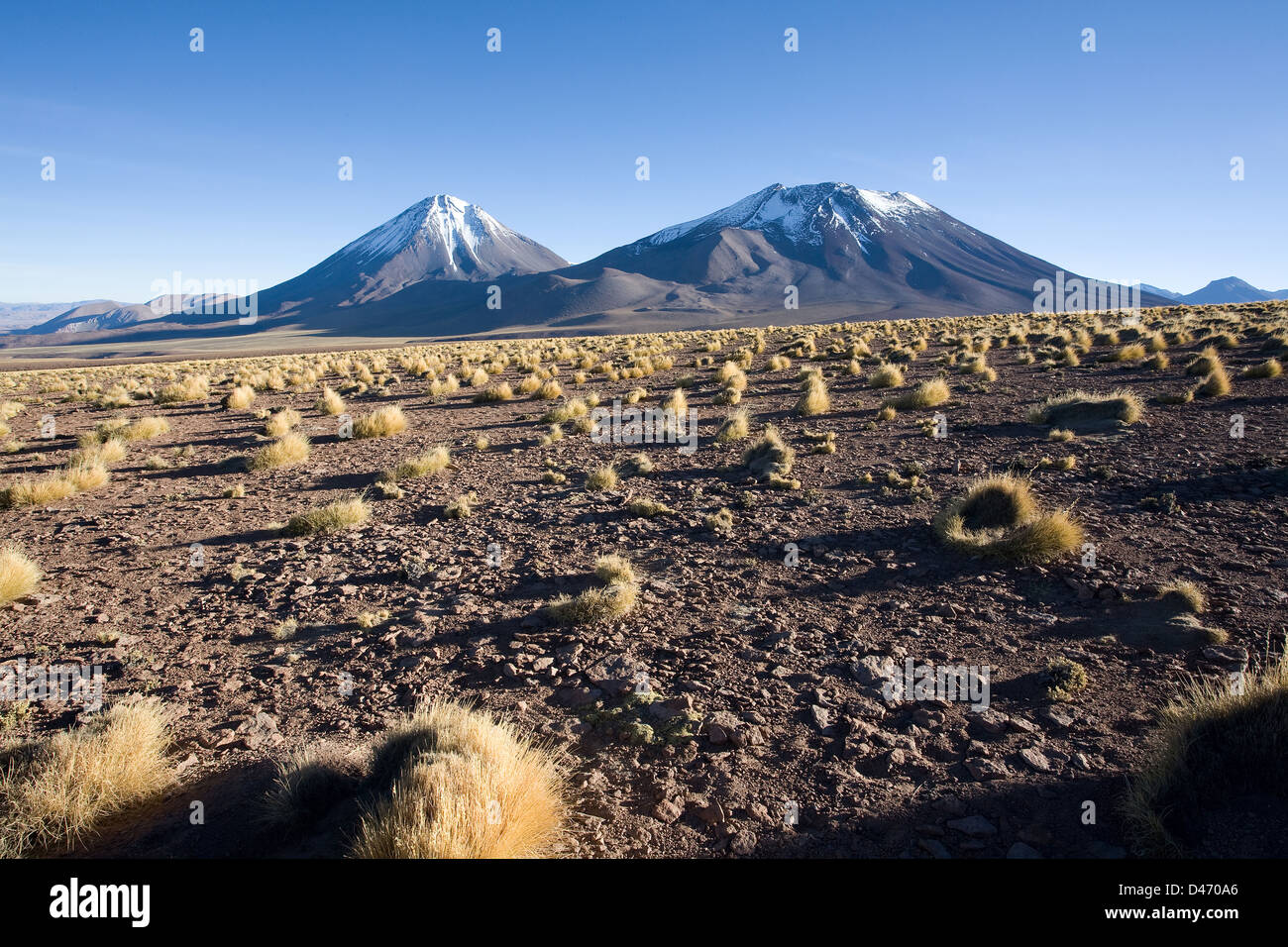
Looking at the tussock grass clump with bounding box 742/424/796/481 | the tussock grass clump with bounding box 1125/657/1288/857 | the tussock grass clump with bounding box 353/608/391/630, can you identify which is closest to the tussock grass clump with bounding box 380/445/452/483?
the tussock grass clump with bounding box 353/608/391/630

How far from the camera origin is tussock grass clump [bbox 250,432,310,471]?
10.5m

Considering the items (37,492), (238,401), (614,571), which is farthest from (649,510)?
(238,401)

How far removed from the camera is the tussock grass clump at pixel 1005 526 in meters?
5.70

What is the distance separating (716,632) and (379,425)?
10741 mm

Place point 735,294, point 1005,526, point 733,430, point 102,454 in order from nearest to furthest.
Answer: point 1005,526
point 102,454
point 733,430
point 735,294

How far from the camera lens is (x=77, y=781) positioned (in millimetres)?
3053

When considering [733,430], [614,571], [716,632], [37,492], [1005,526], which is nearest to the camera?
[716,632]

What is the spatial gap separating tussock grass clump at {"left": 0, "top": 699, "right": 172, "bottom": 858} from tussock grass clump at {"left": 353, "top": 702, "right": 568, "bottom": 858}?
130 centimetres

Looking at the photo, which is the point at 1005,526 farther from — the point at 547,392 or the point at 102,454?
the point at 102,454

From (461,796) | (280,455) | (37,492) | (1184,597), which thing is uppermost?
(280,455)

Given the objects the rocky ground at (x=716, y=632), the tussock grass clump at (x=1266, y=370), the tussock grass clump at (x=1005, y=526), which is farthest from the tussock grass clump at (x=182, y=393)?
the tussock grass clump at (x=1266, y=370)

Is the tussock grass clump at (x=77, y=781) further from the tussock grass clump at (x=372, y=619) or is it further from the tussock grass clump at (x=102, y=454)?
the tussock grass clump at (x=102, y=454)

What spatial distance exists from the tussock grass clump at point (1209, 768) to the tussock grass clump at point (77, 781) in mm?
4835
